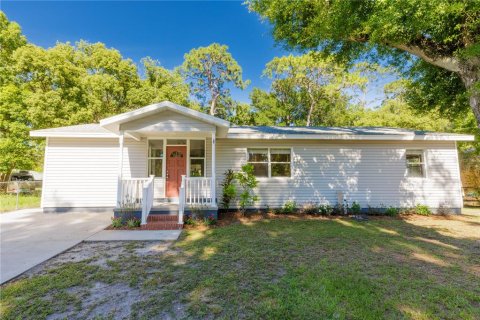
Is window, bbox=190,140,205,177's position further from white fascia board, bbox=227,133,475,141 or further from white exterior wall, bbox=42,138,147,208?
white exterior wall, bbox=42,138,147,208

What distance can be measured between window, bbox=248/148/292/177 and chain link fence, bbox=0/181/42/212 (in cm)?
942

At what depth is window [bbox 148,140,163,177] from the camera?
873 centimetres

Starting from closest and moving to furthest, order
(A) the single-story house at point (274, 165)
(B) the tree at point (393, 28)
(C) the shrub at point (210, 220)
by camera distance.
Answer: (B) the tree at point (393, 28) < (C) the shrub at point (210, 220) < (A) the single-story house at point (274, 165)

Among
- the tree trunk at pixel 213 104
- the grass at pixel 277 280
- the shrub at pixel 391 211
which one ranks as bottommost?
the grass at pixel 277 280

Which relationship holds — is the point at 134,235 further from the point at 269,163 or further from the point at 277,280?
the point at 269,163

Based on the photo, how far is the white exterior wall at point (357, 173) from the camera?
8.80 meters

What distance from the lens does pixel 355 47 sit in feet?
27.9

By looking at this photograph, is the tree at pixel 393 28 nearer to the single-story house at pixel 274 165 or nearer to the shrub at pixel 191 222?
the single-story house at pixel 274 165

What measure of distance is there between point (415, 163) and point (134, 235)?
10.6 meters

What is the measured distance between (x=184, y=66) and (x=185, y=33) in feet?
23.4

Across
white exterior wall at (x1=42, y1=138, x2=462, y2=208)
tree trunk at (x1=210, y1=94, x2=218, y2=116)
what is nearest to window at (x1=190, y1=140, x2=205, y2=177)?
white exterior wall at (x1=42, y1=138, x2=462, y2=208)

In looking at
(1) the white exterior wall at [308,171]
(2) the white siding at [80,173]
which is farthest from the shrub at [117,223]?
(2) the white siding at [80,173]

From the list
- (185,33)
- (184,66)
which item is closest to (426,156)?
(185,33)

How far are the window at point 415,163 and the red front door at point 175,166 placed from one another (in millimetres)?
→ 9101
